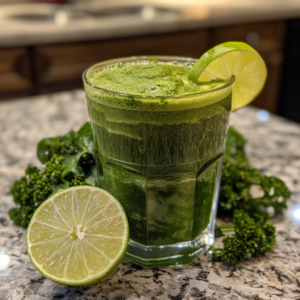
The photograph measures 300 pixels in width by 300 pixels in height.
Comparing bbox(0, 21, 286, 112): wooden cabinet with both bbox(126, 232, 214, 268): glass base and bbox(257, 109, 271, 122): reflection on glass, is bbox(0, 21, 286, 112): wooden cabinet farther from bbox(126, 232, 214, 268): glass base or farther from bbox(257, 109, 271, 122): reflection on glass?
bbox(126, 232, 214, 268): glass base

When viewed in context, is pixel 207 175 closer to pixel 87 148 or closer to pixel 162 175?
pixel 162 175

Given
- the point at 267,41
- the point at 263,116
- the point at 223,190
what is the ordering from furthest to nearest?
the point at 267,41 → the point at 263,116 → the point at 223,190

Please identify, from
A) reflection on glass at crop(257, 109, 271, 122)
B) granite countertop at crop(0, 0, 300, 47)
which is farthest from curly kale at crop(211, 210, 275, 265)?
granite countertop at crop(0, 0, 300, 47)

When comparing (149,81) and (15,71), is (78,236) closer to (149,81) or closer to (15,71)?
(149,81)

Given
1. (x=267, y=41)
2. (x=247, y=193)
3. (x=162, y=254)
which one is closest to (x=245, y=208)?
(x=247, y=193)

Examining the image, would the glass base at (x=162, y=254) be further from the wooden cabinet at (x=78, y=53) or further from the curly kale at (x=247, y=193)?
the wooden cabinet at (x=78, y=53)

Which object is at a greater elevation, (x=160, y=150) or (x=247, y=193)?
(x=160, y=150)

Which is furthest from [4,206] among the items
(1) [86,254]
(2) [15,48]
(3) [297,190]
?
(2) [15,48]
